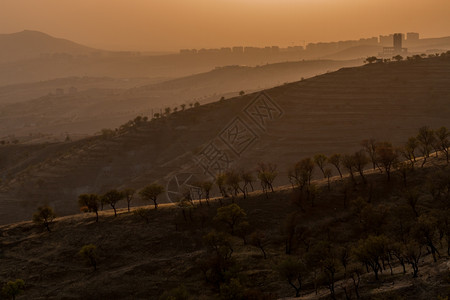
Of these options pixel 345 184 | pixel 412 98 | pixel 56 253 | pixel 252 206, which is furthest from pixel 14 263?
pixel 412 98

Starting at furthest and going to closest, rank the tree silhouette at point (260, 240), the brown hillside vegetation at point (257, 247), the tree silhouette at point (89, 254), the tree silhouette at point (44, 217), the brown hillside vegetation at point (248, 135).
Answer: the brown hillside vegetation at point (248, 135) < the tree silhouette at point (44, 217) < the tree silhouette at point (89, 254) < the tree silhouette at point (260, 240) < the brown hillside vegetation at point (257, 247)

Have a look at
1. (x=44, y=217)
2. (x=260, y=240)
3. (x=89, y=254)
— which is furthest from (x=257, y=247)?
(x=44, y=217)

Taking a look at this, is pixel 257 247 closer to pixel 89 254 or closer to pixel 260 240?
pixel 260 240

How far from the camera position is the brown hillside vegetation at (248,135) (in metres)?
99.8

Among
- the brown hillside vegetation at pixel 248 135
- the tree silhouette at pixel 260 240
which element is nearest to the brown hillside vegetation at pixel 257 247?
the tree silhouette at pixel 260 240

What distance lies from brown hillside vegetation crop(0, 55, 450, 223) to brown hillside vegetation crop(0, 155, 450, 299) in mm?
33438

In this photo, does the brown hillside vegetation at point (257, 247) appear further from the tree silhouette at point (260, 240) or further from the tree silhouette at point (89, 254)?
the tree silhouette at point (260, 240)

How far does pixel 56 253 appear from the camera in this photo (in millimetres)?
49406

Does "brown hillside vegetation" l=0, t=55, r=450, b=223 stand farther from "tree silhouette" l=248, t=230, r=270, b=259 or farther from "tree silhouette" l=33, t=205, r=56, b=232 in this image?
"tree silhouette" l=248, t=230, r=270, b=259

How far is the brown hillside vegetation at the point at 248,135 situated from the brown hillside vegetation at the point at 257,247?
→ 1316 inches

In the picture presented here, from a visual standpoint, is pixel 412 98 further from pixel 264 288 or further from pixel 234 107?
pixel 264 288

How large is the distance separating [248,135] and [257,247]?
72113 millimetres

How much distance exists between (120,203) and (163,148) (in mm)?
32068

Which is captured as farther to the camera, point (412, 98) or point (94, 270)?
point (412, 98)
